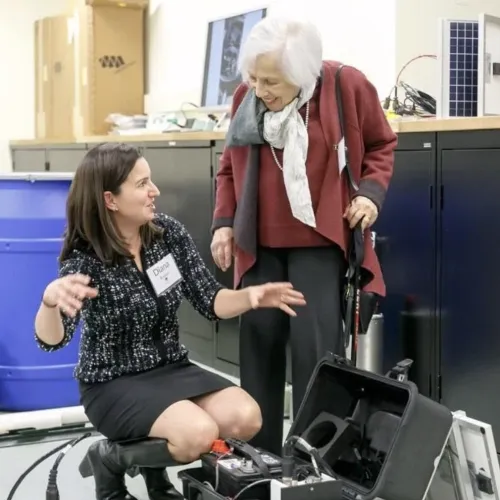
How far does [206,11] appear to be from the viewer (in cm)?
479

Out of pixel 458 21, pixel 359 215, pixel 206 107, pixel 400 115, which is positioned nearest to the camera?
pixel 359 215

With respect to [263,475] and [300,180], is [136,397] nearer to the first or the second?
[263,475]

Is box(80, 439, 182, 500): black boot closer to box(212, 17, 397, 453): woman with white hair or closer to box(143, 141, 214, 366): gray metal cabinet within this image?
box(212, 17, 397, 453): woman with white hair

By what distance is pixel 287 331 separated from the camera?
2252 millimetres

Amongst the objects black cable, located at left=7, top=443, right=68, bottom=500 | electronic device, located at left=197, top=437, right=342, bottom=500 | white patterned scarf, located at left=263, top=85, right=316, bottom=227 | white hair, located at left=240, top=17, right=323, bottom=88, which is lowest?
black cable, located at left=7, top=443, right=68, bottom=500

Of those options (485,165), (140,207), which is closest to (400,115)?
(485,165)

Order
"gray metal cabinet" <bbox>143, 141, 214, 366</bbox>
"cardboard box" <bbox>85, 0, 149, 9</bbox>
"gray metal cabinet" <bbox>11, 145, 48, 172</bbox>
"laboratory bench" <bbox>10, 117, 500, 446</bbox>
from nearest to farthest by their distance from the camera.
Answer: "laboratory bench" <bbox>10, 117, 500, 446</bbox>, "gray metal cabinet" <bbox>143, 141, 214, 366</bbox>, "cardboard box" <bbox>85, 0, 149, 9</bbox>, "gray metal cabinet" <bbox>11, 145, 48, 172</bbox>

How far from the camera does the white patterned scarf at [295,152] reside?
6.84ft

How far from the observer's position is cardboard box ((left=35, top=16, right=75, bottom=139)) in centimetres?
545

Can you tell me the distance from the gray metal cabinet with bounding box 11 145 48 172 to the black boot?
3551 millimetres

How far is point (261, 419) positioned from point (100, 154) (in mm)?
801

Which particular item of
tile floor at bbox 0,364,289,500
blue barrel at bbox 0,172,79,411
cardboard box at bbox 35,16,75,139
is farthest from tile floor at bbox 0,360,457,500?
cardboard box at bbox 35,16,75,139

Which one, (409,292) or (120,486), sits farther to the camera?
(409,292)

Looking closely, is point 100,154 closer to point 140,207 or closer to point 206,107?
point 140,207
